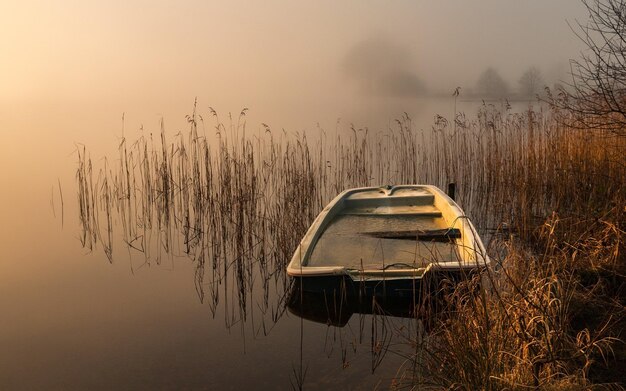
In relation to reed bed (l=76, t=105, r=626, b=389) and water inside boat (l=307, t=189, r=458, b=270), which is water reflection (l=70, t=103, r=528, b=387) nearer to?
reed bed (l=76, t=105, r=626, b=389)

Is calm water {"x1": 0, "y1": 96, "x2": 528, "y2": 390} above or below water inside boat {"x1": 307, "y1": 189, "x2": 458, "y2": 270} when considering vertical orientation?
below

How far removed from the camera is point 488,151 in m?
8.01

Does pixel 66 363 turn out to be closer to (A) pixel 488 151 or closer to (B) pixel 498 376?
(B) pixel 498 376

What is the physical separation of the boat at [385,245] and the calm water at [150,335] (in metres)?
0.30

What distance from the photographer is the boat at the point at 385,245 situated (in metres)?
3.48

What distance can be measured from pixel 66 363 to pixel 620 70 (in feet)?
15.5

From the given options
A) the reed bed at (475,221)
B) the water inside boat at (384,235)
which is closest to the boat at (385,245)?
the water inside boat at (384,235)

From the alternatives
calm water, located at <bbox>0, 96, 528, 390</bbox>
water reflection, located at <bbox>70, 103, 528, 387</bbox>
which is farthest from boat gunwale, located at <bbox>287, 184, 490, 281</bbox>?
calm water, located at <bbox>0, 96, 528, 390</bbox>

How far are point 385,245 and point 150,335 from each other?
1872mm

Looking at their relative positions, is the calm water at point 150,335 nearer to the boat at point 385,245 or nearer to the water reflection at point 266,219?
the water reflection at point 266,219

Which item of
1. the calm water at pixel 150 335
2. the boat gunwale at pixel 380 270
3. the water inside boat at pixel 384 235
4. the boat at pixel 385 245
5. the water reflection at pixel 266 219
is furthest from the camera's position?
the water inside boat at pixel 384 235

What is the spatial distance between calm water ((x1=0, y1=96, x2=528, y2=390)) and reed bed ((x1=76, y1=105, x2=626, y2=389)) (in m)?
0.17

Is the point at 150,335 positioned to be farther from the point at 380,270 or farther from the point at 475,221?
the point at 475,221

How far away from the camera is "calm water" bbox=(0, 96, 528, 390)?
3.24 m
